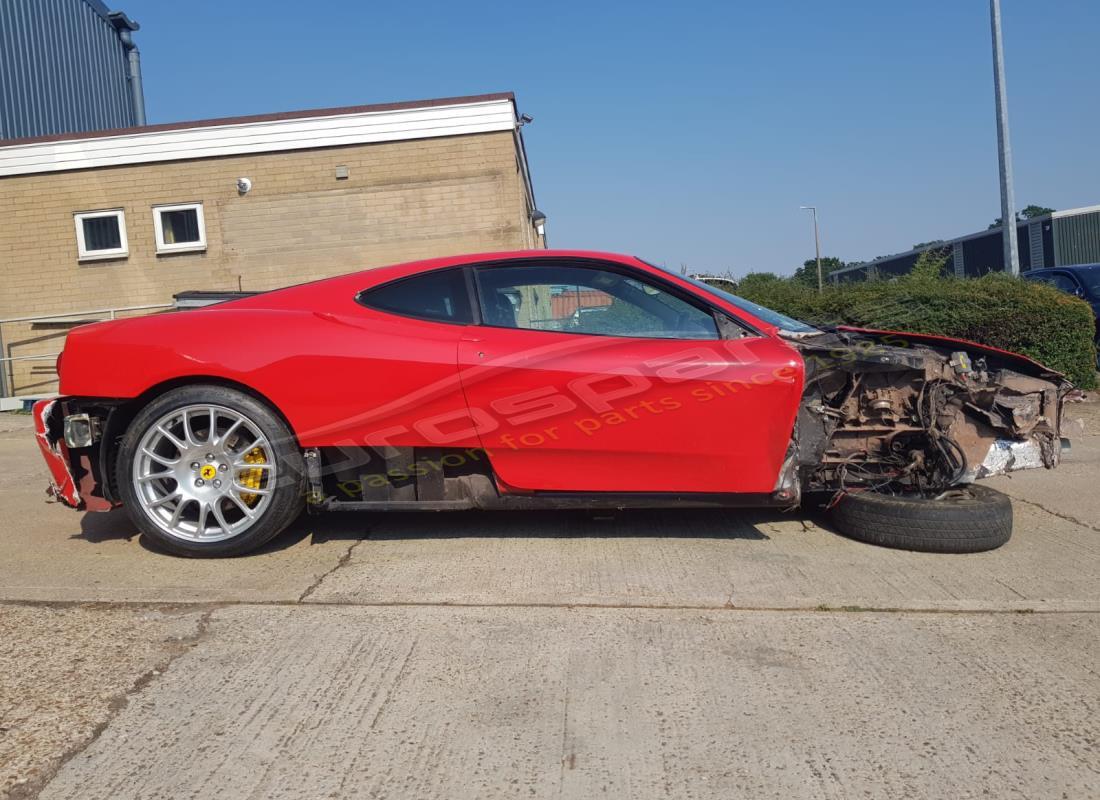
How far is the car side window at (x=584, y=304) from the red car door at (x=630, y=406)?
4 centimetres

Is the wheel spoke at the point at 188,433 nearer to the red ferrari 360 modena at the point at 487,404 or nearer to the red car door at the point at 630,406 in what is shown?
the red ferrari 360 modena at the point at 487,404

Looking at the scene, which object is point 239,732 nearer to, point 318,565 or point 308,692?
point 308,692

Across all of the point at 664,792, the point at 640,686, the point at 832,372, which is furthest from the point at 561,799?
the point at 832,372

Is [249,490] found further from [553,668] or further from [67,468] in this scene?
[553,668]

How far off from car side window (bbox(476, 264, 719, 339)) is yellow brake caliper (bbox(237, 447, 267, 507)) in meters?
1.26

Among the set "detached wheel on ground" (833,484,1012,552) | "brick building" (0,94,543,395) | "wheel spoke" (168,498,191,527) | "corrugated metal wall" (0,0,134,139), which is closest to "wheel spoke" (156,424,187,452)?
"wheel spoke" (168,498,191,527)

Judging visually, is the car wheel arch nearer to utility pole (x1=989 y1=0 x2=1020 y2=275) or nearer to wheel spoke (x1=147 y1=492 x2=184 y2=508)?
wheel spoke (x1=147 y1=492 x2=184 y2=508)

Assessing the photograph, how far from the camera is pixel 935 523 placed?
4.26m

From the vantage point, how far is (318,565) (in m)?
4.20

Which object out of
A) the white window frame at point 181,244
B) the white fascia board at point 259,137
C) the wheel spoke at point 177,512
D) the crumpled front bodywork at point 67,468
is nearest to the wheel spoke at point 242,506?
the wheel spoke at point 177,512

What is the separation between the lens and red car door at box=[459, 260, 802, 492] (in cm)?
411

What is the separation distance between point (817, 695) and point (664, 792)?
767mm

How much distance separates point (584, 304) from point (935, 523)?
78.6 inches

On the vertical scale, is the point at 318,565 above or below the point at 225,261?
below
